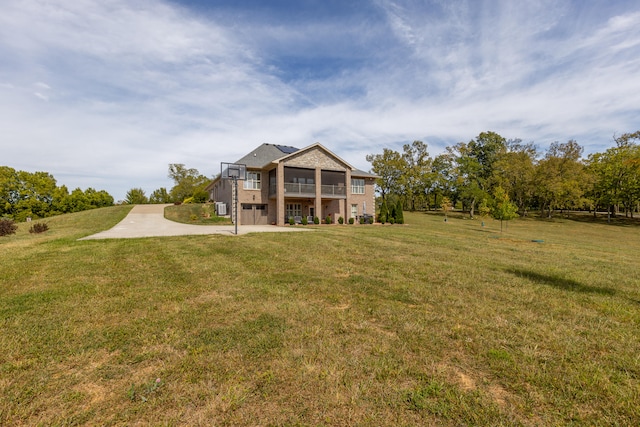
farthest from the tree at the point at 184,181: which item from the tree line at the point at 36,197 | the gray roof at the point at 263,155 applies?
the gray roof at the point at 263,155

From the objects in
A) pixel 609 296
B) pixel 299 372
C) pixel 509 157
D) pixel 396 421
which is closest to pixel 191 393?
pixel 299 372

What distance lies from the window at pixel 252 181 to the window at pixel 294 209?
3.95 m

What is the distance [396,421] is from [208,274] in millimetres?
5733

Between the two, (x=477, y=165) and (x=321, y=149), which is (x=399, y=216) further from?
(x=477, y=165)

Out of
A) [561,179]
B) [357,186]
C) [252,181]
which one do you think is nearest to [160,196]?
[252,181]

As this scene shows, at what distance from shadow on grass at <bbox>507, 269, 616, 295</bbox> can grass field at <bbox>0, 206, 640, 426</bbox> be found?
0.28 ft

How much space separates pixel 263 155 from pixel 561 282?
88.3ft

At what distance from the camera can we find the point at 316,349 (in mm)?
3406

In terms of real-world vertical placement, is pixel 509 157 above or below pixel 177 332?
above

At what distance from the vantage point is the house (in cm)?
2720

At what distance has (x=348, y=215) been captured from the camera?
2994 cm

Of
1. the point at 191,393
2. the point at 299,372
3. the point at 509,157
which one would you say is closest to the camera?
the point at 191,393

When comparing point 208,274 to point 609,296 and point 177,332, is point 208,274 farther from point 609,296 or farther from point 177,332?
point 609,296

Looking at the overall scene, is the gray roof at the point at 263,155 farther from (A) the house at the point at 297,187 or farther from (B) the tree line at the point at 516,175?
(B) the tree line at the point at 516,175
